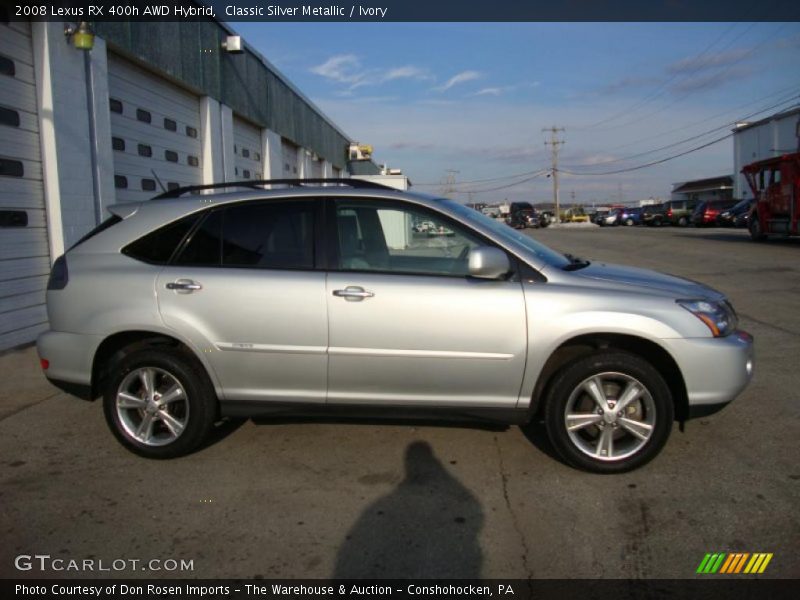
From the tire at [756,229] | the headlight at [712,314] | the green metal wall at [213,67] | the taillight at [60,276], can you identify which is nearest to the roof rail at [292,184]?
the taillight at [60,276]

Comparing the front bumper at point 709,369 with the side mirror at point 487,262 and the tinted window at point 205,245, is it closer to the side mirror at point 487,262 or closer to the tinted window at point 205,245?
the side mirror at point 487,262

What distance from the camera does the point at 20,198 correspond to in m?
7.41

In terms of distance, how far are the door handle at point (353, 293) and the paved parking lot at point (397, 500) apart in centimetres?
108

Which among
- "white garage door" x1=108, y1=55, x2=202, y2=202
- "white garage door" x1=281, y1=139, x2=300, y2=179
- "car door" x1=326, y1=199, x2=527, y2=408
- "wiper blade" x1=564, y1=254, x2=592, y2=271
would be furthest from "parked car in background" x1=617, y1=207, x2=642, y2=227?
"car door" x1=326, y1=199, x2=527, y2=408

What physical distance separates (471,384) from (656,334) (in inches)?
43.1

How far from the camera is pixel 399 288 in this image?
12.6 feet

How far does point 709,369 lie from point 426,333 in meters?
1.63

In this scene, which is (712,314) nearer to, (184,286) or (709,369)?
(709,369)

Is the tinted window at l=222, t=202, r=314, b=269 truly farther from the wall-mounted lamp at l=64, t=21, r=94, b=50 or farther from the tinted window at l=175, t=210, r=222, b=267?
the wall-mounted lamp at l=64, t=21, r=94, b=50
